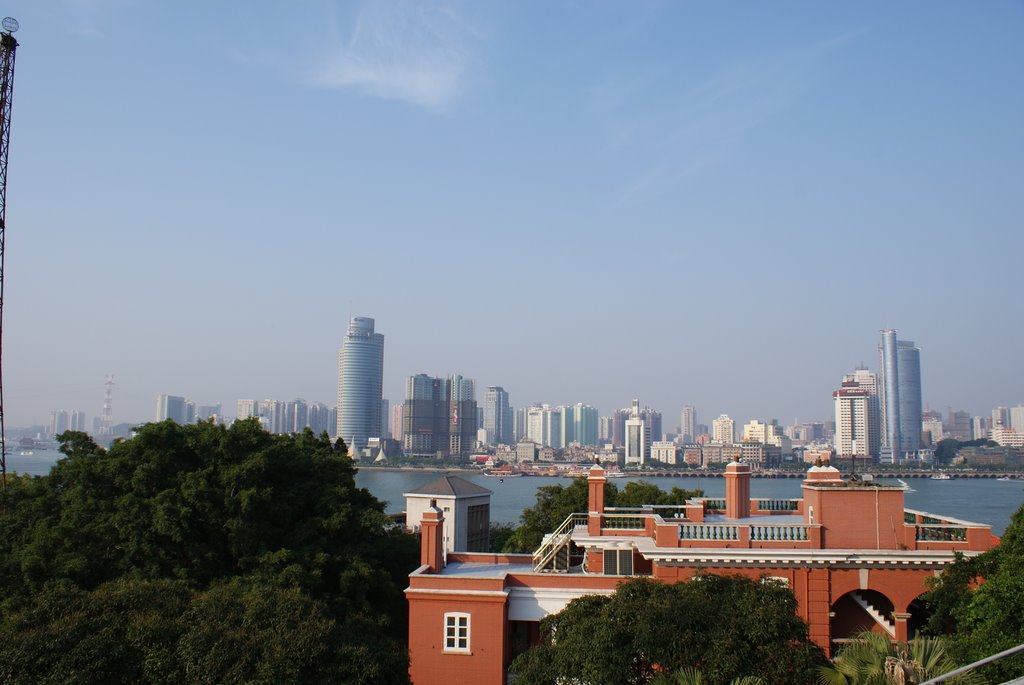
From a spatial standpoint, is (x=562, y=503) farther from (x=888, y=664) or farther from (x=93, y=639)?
(x=93, y=639)

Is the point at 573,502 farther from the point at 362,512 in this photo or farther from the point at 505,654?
the point at 505,654

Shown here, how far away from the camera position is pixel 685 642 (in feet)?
37.3

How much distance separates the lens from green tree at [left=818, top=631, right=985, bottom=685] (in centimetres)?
949

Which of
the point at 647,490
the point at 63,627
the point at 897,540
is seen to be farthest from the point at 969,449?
the point at 63,627

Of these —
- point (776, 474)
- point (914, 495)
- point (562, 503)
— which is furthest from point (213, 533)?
point (776, 474)

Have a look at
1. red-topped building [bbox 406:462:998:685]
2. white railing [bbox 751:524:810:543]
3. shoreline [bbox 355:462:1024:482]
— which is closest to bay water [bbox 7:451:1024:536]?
shoreline [bbox 355:462:1024:482]

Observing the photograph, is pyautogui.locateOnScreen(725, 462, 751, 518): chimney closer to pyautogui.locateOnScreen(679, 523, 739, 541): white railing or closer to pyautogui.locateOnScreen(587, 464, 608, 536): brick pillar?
Result: pyautogui.locateOnScreen(679, 523, 739, 541): white railing

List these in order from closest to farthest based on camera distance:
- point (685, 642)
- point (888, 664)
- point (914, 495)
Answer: point (888, 664), point (685, 642), point (914, 495)

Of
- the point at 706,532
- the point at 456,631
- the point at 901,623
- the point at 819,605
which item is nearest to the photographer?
the point at 819,605

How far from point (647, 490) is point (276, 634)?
2597cm

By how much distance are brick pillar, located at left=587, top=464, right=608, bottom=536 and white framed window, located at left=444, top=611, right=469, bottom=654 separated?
3621 mm

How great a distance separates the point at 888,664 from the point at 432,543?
9813 millimetres

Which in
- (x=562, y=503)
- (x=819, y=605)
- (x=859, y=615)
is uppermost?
(x=562, y=503)

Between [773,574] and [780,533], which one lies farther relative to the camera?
[780,533]
